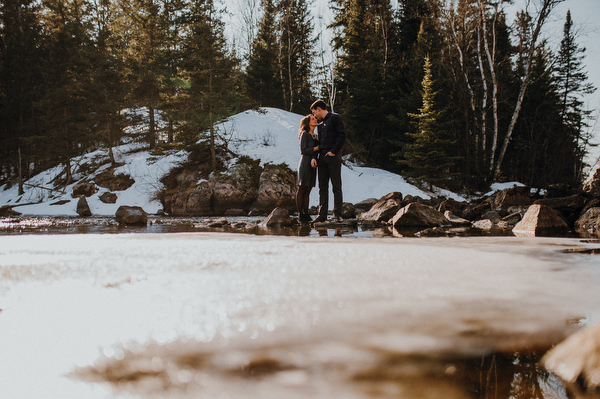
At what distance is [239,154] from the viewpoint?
15.4m

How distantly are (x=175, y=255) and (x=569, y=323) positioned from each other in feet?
7.45

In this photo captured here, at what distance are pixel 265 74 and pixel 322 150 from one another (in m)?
21.8

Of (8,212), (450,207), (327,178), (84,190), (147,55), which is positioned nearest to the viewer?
(327,178)

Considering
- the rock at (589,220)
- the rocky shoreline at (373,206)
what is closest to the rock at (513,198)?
the rocky shoreline at (373,206)

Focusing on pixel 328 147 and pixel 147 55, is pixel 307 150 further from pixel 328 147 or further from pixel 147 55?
pixel 147 55

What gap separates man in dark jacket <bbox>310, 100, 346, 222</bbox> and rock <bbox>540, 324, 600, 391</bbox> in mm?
5610

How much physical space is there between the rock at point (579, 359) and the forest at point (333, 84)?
47.3 ft

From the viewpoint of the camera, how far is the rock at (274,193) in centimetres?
1280

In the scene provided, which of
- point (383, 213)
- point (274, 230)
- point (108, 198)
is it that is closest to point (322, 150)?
point (274, 230)

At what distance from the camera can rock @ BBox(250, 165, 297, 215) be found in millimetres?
12797

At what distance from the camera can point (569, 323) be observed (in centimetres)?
116

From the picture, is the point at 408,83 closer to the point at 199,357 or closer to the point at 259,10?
the point at 259,10

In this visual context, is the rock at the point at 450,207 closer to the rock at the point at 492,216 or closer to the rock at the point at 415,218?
the rock at the point at 492,216

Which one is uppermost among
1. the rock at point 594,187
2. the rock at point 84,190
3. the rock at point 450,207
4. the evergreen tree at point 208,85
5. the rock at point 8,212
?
the evergreen tree at point 208,85
